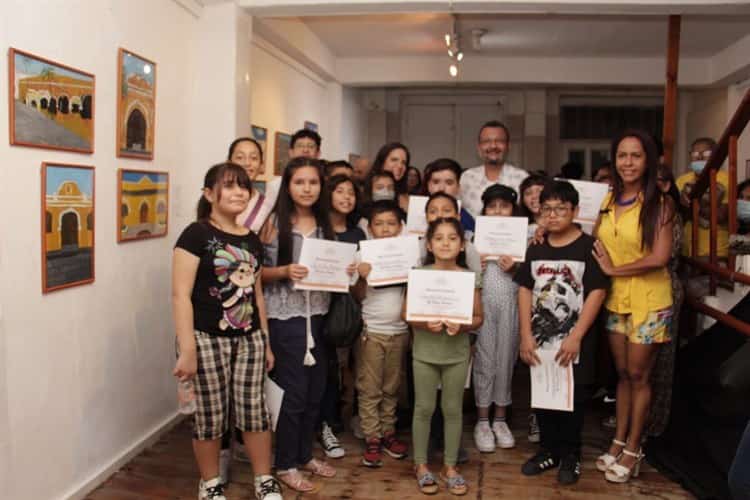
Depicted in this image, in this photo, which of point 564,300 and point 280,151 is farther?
point 280,151

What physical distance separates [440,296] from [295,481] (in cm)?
103

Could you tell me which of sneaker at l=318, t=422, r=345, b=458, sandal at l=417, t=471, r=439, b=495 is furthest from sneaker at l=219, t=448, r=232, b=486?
sandal at l=417, t=471, r=439, b=495

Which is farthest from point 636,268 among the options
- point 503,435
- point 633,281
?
point 503,435

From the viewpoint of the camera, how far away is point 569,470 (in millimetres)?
3115

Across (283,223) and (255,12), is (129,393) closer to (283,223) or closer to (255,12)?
(283,223)

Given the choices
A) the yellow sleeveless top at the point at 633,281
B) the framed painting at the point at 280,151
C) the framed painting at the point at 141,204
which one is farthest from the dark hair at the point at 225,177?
the framed painting at the point at 280,151

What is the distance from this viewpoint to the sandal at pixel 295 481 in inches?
117

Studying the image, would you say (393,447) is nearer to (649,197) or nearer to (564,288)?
(564,288)

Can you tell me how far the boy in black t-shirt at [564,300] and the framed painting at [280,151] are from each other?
3274 mm

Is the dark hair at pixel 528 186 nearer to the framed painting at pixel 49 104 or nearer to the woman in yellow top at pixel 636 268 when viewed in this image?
the woman in yellow top at pixel 636 268

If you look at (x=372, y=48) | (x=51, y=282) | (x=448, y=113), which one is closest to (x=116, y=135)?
(x=51, y=282)

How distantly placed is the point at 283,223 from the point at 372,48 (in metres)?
4.63

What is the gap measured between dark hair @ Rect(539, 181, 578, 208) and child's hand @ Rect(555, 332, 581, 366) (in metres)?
0.59

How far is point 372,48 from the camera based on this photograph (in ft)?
23.4
